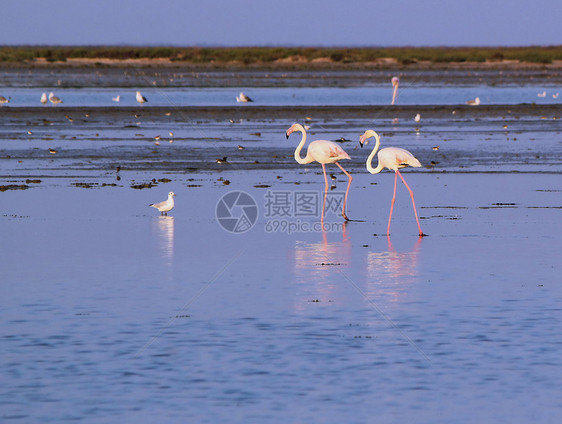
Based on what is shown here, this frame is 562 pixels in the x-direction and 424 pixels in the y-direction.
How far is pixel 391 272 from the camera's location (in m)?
10.9

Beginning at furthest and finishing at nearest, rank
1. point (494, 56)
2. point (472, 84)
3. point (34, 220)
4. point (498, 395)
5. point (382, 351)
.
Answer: point (494, 56) → point (472, 84) → point (34, 220) → point (382, 351) → point (498, 395)

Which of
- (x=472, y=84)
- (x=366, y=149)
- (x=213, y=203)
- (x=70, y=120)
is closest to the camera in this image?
(x=213, y=203)

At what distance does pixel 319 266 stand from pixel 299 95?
40.4 m

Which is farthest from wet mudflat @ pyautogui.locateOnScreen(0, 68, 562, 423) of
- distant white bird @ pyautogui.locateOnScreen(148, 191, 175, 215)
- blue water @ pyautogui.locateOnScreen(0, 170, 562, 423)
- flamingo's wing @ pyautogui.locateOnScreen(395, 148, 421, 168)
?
flamingo's wing @ pyautogui.locateOnScreen(395, 148, 421, 168)

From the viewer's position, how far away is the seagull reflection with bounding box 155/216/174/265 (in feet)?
39.6

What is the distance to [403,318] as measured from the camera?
28.9 feet

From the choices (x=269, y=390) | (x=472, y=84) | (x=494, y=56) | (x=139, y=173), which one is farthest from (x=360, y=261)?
(x=494, y=56)

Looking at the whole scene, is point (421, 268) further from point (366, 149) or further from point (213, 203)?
point (366, 149)

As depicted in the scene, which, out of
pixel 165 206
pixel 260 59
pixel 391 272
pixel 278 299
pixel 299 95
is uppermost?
pixel 260 59

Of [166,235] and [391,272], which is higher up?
[166,235]

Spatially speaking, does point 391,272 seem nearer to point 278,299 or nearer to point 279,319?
point 278,299

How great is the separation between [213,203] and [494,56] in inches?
4114

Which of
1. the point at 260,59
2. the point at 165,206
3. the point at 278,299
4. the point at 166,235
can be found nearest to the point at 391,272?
the point at 278,299

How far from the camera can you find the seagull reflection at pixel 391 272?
32.6 feet
